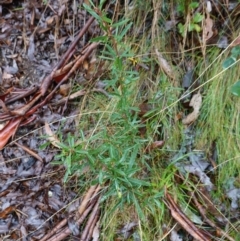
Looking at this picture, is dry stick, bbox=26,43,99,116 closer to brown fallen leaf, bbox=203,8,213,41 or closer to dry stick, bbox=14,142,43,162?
dry stick, bbox=14,142,43,162

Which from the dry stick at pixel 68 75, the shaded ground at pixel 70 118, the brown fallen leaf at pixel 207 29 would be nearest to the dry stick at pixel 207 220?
the shaded ground at pixel 70 118

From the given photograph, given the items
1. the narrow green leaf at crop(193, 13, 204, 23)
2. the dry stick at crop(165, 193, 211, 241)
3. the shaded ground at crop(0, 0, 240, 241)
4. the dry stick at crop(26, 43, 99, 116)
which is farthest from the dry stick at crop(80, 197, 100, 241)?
the narrow green leaf at crop(193, 13, 204, 23)

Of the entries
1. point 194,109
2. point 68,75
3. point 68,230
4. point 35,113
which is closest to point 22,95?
point 35,113

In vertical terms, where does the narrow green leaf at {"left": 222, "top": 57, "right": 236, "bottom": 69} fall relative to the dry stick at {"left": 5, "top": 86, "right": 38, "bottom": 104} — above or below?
above

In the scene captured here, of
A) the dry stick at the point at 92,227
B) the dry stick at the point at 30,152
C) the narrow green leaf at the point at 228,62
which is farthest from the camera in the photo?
the dry stick at the point at 30,152

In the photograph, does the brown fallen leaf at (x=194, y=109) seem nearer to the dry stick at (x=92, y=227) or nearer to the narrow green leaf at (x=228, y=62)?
the narrow green leaf at (x=228, y=62)
